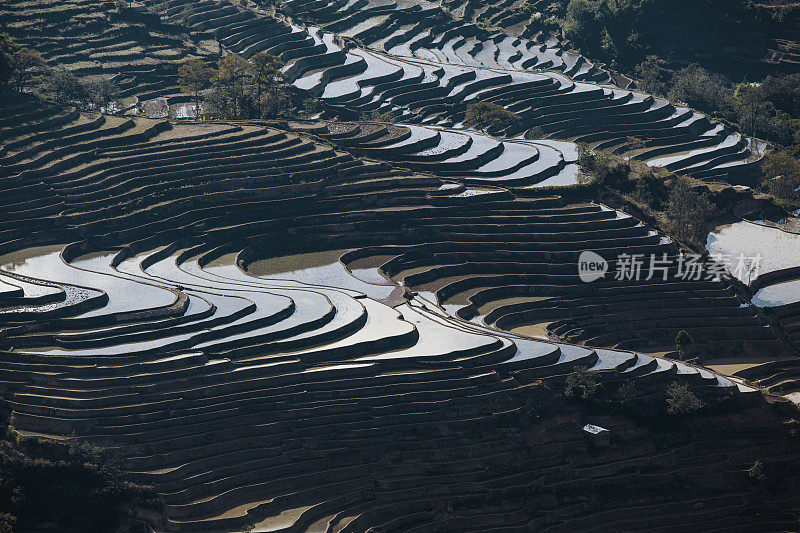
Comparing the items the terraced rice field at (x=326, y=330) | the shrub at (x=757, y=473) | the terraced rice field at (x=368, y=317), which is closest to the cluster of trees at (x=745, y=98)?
the terraced rice field at (x=368, y=317)

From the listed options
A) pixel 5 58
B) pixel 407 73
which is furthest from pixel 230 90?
pixel 407 73

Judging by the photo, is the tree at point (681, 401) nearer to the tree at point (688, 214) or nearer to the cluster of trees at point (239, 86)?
the tree at point (688, 214)

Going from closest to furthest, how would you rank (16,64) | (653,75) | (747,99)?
(16,64), (747,99), (653,75)

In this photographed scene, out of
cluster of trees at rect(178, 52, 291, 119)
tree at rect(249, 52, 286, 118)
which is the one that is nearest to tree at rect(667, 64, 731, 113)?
cluster of trees at rect(178, 52, 291, 119)

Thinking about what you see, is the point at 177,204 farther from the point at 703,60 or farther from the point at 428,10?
the point at 703,60

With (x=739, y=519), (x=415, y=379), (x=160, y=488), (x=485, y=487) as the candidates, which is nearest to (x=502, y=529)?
(x=485, y=487)

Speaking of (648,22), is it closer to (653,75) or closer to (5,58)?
(653,75)
